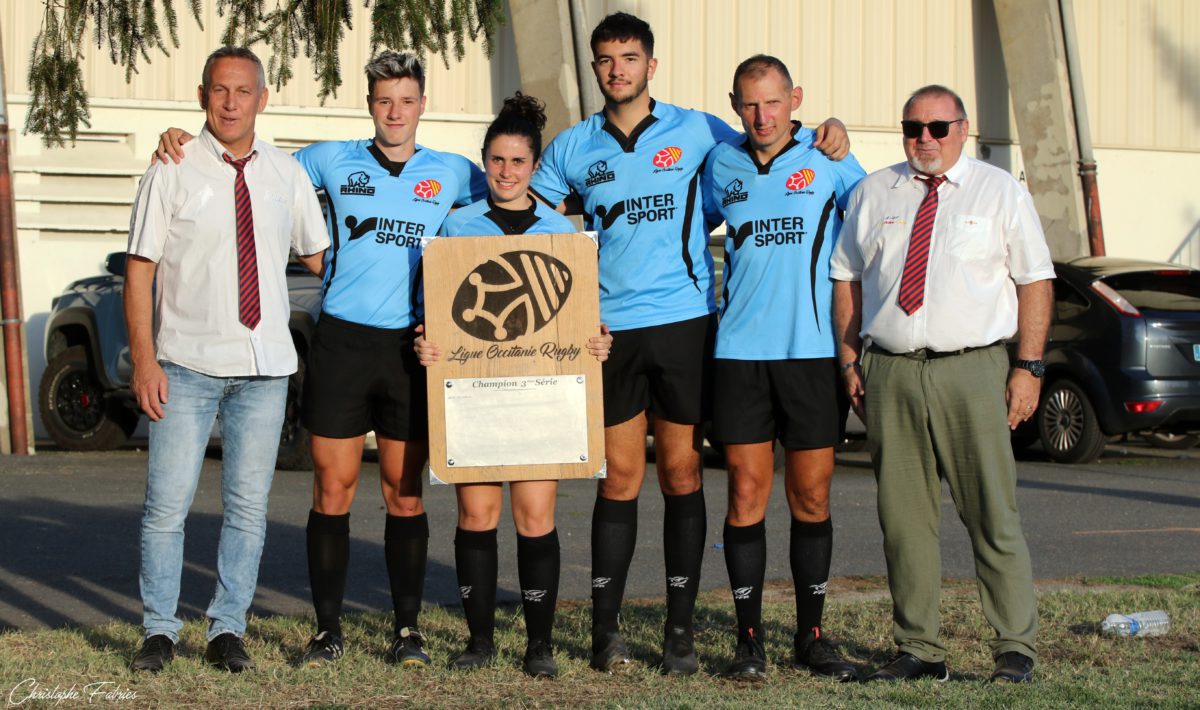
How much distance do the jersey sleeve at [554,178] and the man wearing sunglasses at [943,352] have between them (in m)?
1.10

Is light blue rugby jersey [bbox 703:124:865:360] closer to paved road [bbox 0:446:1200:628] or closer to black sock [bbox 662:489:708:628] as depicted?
black sock [bbox 662:489:708:628]

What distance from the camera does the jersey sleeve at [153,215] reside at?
558 centimetres

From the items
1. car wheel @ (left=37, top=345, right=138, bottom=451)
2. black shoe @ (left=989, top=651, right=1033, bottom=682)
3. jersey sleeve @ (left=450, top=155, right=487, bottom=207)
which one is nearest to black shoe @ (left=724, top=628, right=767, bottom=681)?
black shoe @ (left=989, top=651, right=1033, bottom=682)

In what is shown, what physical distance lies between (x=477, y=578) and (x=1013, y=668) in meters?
1.91

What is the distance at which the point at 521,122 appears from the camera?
5.79 meters

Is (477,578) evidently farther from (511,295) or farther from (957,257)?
(957,257)

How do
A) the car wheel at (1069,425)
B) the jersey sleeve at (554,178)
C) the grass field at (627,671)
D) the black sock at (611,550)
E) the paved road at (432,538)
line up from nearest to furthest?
1. the grass field at (627,671)
2. the black sock at (611,550)
3. the jersey sleeve at (554,178)
4. the paved road at (432,538)
5. the car wheel at (1069,425)

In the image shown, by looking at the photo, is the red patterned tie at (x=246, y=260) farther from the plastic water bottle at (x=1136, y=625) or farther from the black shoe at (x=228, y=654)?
the plastic water bottle at (x=1136, y=625)

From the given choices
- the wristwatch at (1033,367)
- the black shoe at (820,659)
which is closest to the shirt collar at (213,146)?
the black shoe at (820,659)

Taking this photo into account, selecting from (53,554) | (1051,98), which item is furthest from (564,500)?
(1051,98)

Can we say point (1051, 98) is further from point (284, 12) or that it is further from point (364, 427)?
point (364, 427)

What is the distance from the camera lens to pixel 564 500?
11250mm

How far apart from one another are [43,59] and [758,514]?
20.8 ft

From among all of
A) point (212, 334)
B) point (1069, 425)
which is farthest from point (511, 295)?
point (1069, 425)
